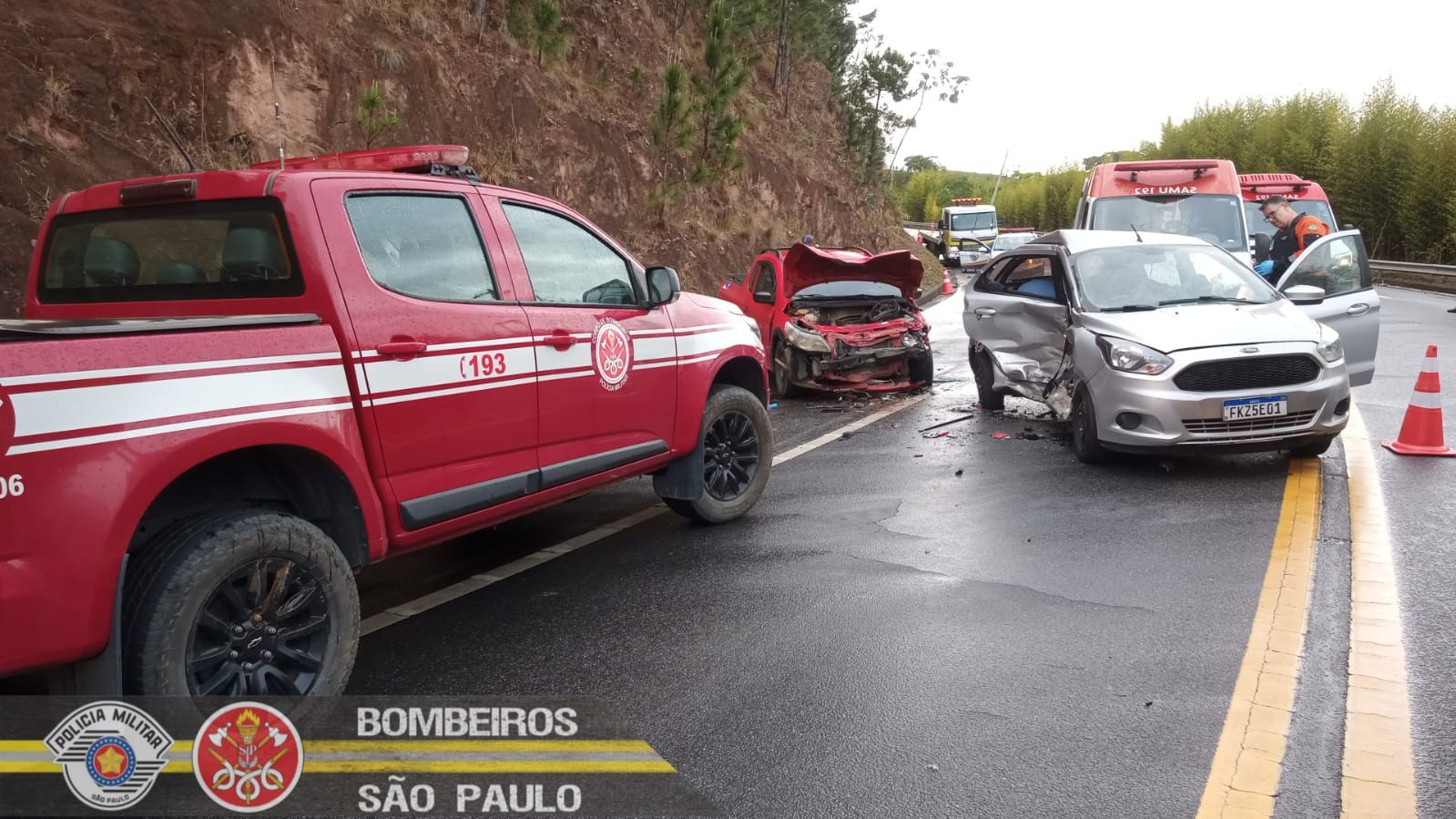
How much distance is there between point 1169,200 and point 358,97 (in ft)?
37.3

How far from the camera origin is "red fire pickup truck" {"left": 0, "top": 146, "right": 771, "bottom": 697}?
9.62 feet

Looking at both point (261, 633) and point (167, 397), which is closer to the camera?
point (167, 397)

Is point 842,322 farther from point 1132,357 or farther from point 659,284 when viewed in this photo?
point 659,284

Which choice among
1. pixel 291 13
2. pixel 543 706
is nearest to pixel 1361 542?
pixel 543 706

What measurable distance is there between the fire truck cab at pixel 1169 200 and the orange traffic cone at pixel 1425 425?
540 centimetres

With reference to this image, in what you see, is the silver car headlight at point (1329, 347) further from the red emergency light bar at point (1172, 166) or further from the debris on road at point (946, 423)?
the red emergency light bar at point (1172, 166)

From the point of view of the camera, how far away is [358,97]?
1587 centimetres

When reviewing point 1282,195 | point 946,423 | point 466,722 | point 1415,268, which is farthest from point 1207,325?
point 1415,268

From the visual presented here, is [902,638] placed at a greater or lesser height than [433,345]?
lesser

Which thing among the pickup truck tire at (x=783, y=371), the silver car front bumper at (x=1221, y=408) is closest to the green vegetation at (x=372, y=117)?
the pickup truck tire at (x=783, y=371)

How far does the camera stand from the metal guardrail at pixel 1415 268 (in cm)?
2956

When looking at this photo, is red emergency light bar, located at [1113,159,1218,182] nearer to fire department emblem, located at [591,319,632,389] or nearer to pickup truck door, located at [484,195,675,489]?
pickup truck door, located at [484,195,675,489]

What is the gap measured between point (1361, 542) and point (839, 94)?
1568 inches

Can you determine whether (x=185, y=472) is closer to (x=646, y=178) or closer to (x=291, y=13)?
(x=291, y=13)
